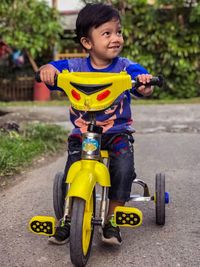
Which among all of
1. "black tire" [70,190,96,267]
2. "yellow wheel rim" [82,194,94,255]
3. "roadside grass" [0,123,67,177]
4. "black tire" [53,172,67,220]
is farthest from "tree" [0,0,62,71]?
"black tire" [70,190,96,267]

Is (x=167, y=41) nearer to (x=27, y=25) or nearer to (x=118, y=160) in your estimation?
(x=27, y=25)

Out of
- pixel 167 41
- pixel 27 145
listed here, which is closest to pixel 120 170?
pixel 27 145

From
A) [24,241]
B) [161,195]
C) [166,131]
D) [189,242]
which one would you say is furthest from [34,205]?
[166,131]

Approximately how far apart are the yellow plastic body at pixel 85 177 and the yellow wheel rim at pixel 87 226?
0.09m

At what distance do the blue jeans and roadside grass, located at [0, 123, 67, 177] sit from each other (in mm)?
1737

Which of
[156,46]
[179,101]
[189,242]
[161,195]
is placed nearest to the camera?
[189,242]

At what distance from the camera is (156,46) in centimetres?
1138

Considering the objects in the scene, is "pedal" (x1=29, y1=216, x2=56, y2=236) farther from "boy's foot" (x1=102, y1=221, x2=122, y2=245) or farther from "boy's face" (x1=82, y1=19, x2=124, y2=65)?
"boy's face" (x1=82, y1=19, x2=124, y2=65)

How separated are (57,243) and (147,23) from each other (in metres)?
8.69

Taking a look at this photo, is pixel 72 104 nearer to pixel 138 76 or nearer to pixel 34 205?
pixel 138 76

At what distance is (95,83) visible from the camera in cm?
280

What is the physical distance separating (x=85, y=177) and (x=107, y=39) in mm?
828

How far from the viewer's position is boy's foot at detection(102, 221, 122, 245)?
294 cm

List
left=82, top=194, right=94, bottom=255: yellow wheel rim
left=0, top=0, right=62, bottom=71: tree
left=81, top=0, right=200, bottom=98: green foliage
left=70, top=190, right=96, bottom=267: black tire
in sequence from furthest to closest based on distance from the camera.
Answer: left=0, top=0, right=62, bottom=71: tree, left=81, top=0, right=200, bottom=98: green foliage, left=82, top=194, right=94, bottom=255: yellow wheel rim, left=70, top=190, right=96, bottom=267: black tire
